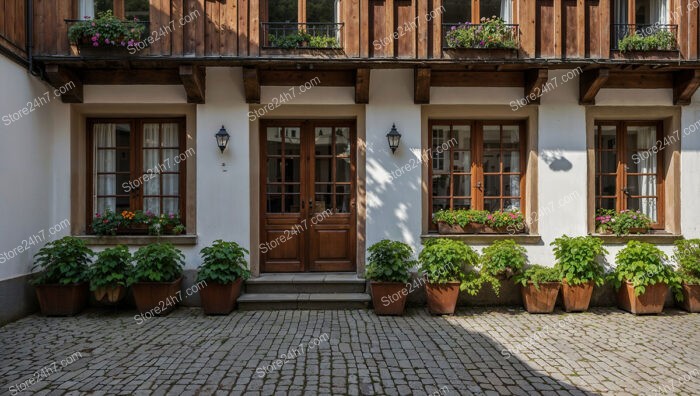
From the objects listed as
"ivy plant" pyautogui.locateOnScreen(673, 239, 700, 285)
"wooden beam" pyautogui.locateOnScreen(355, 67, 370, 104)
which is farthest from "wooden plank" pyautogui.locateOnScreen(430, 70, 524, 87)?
"ivy plant" pyautogui.locateOnScreen(673, 239, 700, 285)

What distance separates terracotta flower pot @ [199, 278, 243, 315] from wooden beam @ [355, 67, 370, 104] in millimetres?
3573

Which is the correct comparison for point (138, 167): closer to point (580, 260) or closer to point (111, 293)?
point (111, 293)

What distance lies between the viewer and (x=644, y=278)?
6.63 meters

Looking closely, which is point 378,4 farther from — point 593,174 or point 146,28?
point 593,174

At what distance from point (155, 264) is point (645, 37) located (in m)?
8.68

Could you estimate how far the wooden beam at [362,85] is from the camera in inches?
270

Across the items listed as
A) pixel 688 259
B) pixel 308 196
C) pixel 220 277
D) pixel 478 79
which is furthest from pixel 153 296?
pixel 688 259

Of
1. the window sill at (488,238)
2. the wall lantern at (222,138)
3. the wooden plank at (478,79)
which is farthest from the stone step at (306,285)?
the wooden plank at (478,79)

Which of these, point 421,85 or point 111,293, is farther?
point 421,85

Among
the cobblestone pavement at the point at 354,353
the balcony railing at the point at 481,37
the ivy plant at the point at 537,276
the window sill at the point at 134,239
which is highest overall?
the balcony railing at the point at 481,37

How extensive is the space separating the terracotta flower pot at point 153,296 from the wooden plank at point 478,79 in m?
5.37

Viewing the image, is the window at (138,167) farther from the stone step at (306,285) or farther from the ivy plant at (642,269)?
the ivy plant at (642,269)

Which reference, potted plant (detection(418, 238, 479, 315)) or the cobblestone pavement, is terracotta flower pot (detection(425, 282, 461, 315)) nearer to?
potted plant (detection(418, 238, 479, 315))

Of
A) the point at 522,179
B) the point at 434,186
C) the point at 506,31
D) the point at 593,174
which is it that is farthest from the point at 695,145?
the point at 434,186
